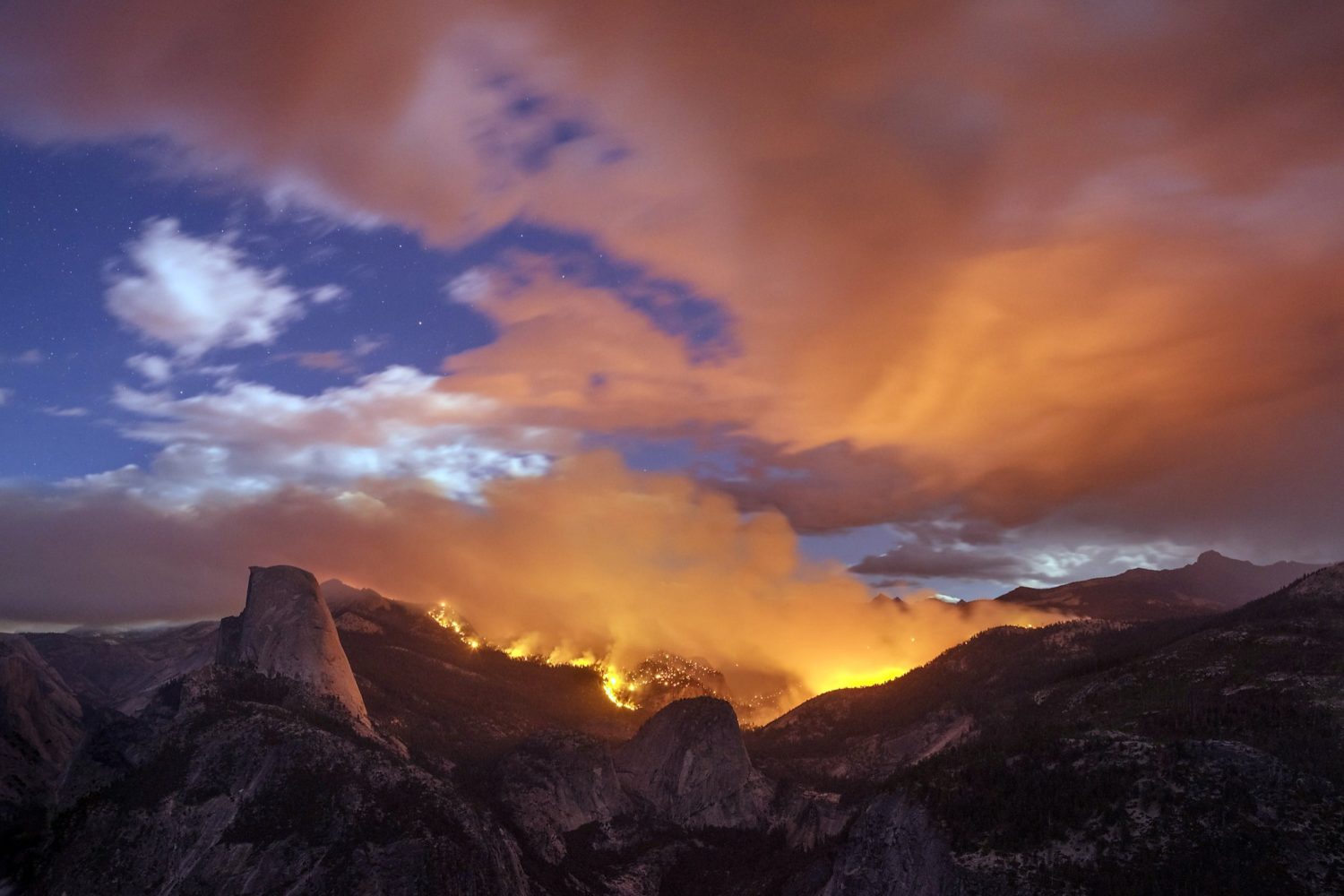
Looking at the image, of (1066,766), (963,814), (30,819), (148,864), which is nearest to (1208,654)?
(1066,766)

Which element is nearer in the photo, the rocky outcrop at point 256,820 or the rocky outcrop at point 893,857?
the rocky outcrop at point 256,820

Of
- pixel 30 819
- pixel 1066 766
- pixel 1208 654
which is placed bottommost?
pixel 30 819

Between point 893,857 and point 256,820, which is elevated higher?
point 256,820

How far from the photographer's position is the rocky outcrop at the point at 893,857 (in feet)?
488

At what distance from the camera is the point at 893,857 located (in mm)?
160000

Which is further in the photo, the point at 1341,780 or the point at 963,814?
the point at 963,814

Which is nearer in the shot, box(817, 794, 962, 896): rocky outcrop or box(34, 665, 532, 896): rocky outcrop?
box(34, 665, 532, 896): rocky outcrop

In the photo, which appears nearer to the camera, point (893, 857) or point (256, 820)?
point (256, 820)

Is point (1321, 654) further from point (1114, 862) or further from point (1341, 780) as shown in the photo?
point (1114, 862)

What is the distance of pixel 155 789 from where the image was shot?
501 feet

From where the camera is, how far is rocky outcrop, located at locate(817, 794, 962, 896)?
149 m

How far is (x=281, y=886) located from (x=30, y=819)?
274ft

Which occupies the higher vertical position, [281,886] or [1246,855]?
[1246,855]

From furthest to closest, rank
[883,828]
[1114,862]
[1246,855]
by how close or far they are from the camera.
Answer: [883,828] < [1114,862] < [1246,855]
